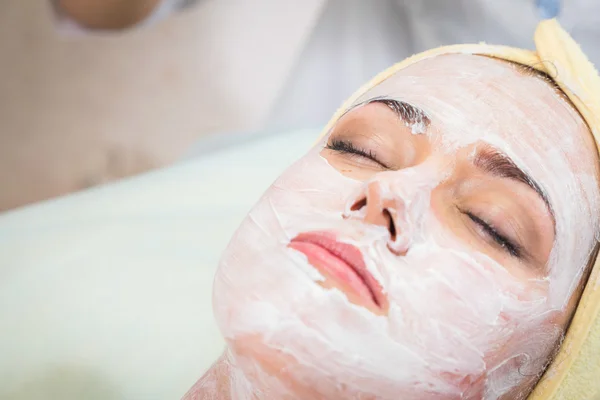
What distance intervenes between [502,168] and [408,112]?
0.13 m

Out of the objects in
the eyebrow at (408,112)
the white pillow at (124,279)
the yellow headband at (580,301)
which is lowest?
the yellow headband at (580,301)

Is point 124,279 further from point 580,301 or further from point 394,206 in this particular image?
point 580,301

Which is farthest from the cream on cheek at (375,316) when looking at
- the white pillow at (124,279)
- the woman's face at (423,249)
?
the white pillow at (124,279)

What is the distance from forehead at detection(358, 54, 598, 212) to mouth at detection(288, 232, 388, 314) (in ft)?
0.63

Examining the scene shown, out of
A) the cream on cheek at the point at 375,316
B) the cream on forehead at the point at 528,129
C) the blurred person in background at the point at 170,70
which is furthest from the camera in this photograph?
the blurred person in background at the point at 170,70

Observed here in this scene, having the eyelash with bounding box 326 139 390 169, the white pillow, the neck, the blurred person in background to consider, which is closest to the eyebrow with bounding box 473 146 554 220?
the eyelash with bounding box 326 139 390 169

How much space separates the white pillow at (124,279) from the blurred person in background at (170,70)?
147mm

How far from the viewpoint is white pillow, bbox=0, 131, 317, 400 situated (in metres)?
0.90

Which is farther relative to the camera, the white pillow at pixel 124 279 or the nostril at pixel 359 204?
the white pillow at pixel 124 279

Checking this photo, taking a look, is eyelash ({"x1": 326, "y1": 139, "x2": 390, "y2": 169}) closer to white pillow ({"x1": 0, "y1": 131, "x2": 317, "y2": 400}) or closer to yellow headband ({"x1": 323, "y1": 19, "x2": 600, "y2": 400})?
yellow headband ({"x1": 323, "y1": 19, "x2": 600, "y2": 400})

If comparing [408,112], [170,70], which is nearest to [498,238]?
[408,112]

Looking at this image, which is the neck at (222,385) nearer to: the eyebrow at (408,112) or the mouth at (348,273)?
the mouth at (348,273)

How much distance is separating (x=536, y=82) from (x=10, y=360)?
920 mm

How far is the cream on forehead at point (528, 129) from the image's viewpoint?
67 centimetres
